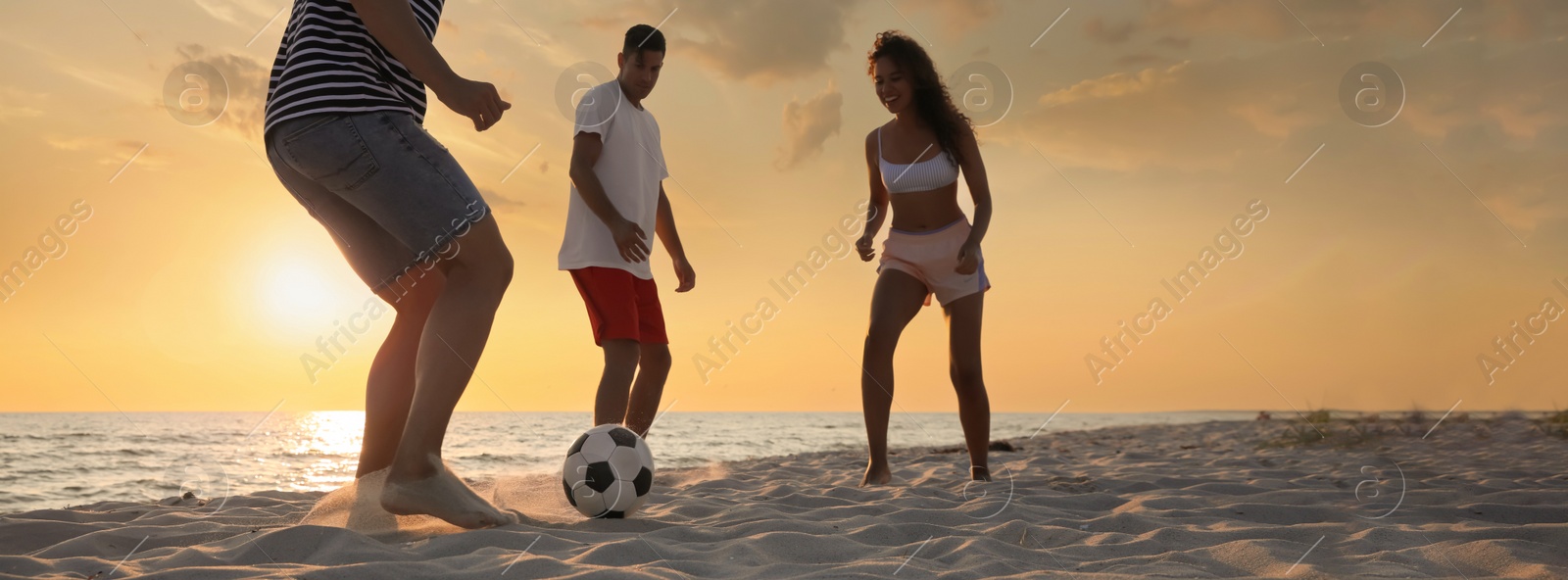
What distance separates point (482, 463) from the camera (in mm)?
9297

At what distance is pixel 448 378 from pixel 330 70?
2.88 feet

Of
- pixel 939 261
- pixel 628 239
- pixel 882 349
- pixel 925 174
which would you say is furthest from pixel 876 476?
pixel 628 239

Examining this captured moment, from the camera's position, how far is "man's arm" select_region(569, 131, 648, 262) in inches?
132

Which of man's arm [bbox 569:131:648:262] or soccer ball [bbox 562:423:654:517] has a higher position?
man's arm [bbox 569:131:648:262]

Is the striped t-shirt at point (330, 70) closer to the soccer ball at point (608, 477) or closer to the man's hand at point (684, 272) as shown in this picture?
the soccer ball at point (608, 477)

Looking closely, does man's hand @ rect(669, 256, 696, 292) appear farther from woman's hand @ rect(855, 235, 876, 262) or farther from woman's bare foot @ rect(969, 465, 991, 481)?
woman's bare foot @ rect(969, 465, 991, 481)

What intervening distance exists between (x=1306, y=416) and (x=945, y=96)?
8.81m

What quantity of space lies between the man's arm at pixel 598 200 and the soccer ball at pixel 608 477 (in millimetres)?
837

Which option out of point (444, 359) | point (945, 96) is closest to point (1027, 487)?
point (945, 96)

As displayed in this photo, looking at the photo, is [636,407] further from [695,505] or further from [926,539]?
[926,539]

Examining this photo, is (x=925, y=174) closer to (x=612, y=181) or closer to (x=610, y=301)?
(x=612, y=181)

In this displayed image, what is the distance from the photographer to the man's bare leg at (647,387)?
12.1 feet

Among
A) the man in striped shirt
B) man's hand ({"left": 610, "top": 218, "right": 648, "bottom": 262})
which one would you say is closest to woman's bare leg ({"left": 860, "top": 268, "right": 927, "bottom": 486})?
man's hand ({"left": 610, "top": 218, "right": 648, "bottom": 262})

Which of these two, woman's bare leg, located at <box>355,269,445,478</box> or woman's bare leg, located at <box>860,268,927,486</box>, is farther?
woman's bare leg, located at <box>860,268,927,486</box>
